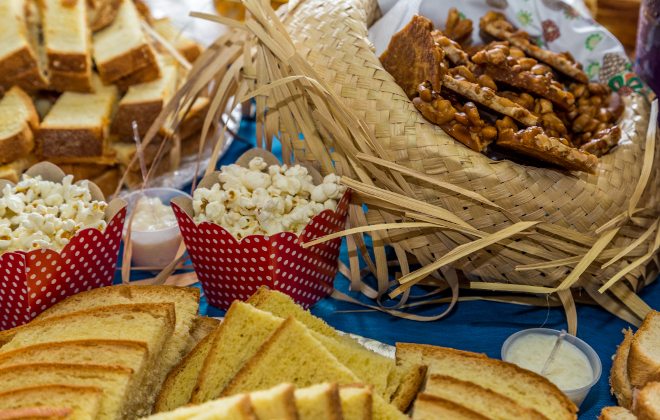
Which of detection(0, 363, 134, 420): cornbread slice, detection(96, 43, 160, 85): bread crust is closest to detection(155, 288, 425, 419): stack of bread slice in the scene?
detection(0, 363, 134, 420): cornbread slice

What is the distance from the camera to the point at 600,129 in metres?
2.02

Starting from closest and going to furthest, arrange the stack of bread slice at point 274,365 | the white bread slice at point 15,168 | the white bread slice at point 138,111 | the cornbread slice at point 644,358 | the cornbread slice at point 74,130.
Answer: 1. the stack of bread slice at point 274,365
2. the cornbread slice at point 644,358
3. the white bread slice at point 15,168
4. the cornbread slice at point 74,130
5. the white bread slice at point 138,111

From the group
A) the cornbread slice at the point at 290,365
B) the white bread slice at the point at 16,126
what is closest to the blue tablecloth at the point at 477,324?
the cornbread slice at the point at 290,365

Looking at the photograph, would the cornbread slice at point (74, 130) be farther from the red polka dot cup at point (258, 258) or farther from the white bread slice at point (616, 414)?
the white bread slice at point (616, 414)

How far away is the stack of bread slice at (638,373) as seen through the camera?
4.83 ft

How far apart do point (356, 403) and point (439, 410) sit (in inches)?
8.1

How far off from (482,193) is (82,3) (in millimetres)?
1700

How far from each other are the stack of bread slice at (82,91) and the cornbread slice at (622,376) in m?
1.38

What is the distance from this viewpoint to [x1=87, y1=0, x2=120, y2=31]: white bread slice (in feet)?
8.80

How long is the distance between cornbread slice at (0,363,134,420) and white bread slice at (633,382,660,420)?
1.01 metres

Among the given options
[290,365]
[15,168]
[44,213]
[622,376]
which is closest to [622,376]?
[622,376]

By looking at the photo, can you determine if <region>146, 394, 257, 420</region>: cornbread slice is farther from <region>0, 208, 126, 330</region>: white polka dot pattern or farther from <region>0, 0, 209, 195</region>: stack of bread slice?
<region>0, 0, 209, 195</region>: stack of bread slice

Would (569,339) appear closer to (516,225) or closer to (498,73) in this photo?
(516,225)

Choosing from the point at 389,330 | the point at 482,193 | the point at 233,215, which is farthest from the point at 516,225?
the point at 233,215
